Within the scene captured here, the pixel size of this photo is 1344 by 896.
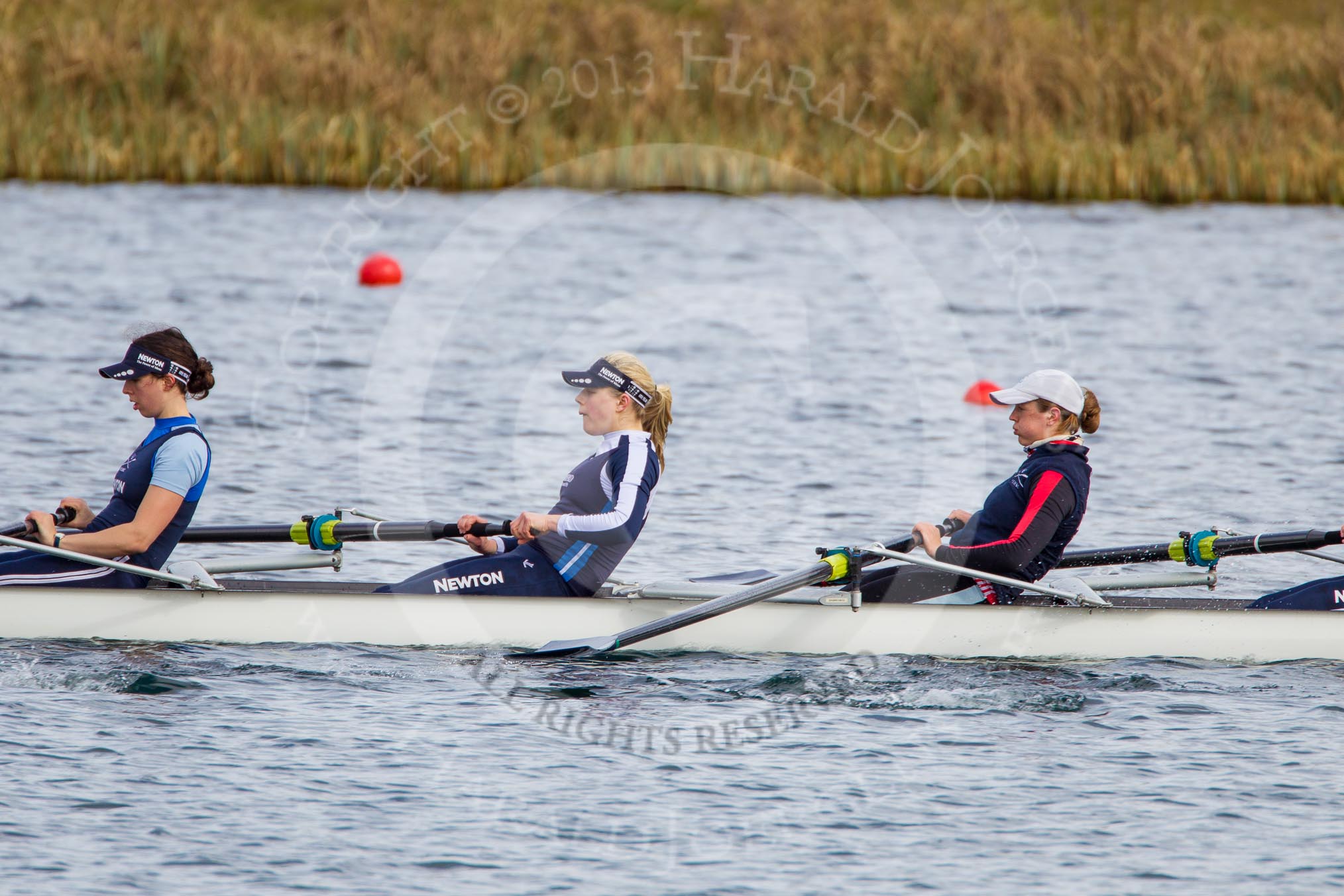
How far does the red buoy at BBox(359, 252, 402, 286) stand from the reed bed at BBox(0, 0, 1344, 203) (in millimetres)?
2184

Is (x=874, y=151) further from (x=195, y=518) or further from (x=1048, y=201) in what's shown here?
(x=195, y=518)

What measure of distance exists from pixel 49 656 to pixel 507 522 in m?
2.36

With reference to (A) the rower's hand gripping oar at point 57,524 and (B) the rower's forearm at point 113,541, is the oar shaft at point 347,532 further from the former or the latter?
(B) the rower's forearm at point 113,541

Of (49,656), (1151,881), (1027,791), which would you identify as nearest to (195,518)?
(49,656)

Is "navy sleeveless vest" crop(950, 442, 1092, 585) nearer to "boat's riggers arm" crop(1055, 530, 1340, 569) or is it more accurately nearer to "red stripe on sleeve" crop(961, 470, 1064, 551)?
"red stripe on sleeve" crop(961, 470, 1064, 551)

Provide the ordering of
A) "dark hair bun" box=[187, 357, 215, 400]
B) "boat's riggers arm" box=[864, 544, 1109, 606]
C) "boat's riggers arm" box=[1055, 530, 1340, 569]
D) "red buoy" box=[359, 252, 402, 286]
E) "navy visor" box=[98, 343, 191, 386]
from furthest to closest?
"red buoy" box=[359, 252, 402, 286] → "boat's riggers arm" box=[1055, 530, 1340, 569] → "boat's riggers arm" box=[864, 544, 1109, 606] → "dark hair bun" box=[187, 357, 215, 400] → "navy visor" box=[98, 343, 191, 386]

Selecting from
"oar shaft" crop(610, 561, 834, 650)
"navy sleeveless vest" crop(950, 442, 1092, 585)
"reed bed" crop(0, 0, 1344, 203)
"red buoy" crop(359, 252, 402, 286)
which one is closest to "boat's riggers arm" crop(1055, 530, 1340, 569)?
"navy sleeveless vest" crop(950, 442, 1092, 585)

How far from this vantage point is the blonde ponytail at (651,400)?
8.66 m

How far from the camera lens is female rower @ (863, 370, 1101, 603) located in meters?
8.93

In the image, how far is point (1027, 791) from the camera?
7.70m

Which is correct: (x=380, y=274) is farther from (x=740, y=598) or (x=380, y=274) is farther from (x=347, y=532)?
(x=740, y=598)

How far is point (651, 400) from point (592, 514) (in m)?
0.63

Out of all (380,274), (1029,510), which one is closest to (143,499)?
(1029,510)

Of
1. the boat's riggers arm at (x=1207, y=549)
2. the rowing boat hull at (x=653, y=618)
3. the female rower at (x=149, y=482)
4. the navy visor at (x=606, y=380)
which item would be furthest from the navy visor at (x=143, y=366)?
the boat's riggers arm at (x=1207, y=549)
